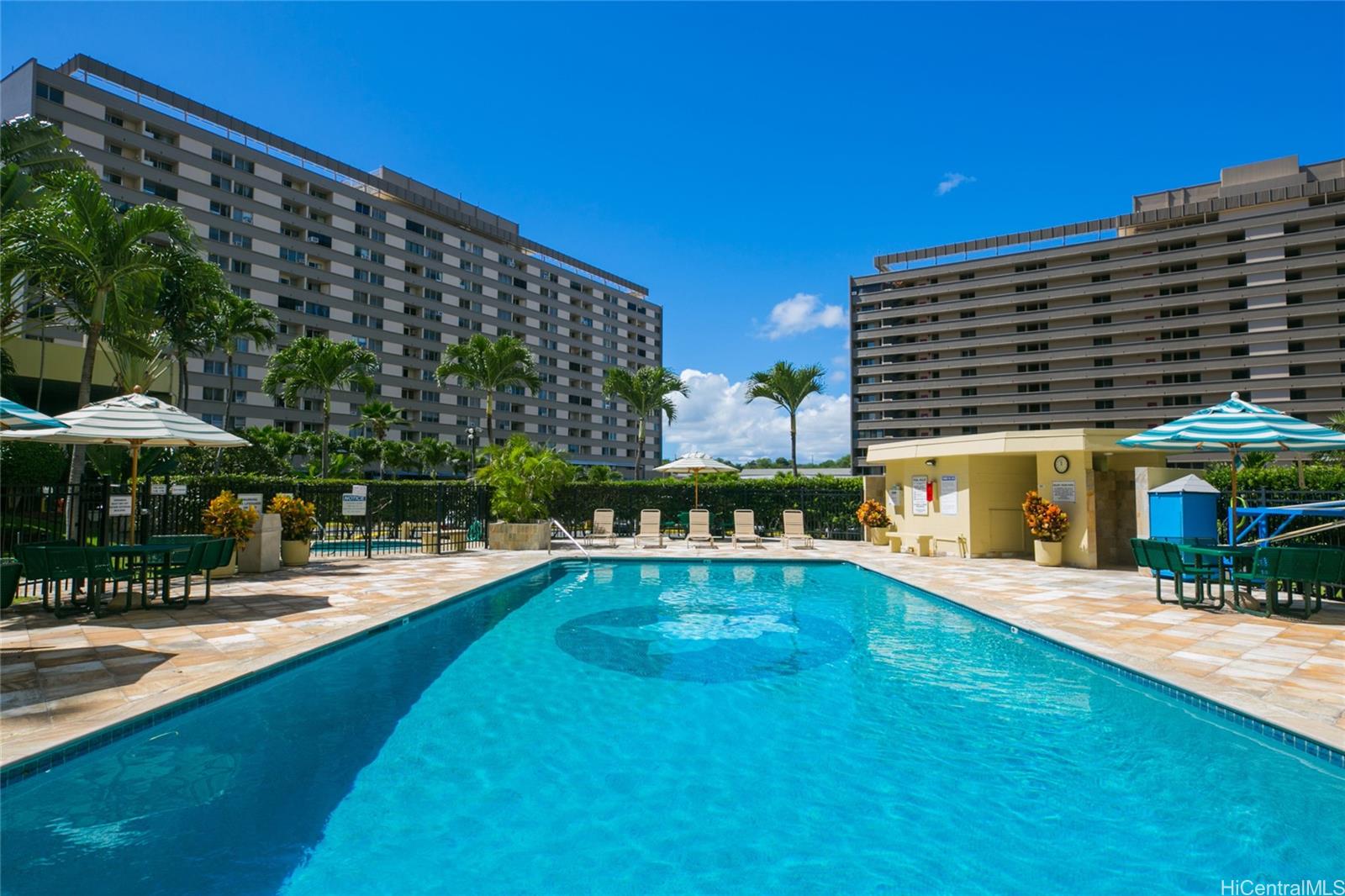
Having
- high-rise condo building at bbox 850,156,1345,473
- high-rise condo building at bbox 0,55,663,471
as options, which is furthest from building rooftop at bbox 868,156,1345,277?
high-rise condo building at bbox 0,55,663,471

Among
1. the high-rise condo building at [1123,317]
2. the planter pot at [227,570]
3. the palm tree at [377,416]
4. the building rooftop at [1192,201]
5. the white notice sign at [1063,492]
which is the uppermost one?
the building rooftop at [1192,201]

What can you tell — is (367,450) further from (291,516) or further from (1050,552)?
(1050,552)

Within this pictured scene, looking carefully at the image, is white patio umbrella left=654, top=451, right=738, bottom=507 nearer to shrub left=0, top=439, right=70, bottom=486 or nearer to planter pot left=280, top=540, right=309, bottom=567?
planter pot left=280, top=540, right=309, bottom=567

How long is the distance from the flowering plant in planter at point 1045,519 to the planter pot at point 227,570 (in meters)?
16.6

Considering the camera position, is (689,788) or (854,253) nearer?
(689,788)

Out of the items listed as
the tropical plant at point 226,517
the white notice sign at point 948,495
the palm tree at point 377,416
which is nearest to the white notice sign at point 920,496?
the white notice sign at point 948,495

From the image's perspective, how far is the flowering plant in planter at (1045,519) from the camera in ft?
46.4

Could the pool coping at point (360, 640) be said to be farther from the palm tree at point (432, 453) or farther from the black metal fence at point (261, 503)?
the palm tree at point (432, 453)

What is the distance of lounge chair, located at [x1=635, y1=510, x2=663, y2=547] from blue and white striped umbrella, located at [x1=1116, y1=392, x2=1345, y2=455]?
472 inches

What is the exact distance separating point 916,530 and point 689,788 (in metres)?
15.7

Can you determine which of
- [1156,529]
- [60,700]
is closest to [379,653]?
[60,700]

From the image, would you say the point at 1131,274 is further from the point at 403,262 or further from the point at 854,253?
the point at 403,262

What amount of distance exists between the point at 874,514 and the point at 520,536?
435 inches

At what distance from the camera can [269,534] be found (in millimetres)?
12969
